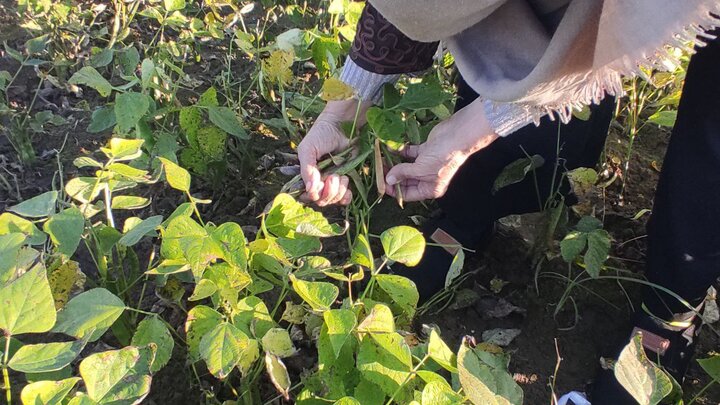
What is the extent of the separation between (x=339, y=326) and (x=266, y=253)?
7.2 inches

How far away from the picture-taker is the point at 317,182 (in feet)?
3.80

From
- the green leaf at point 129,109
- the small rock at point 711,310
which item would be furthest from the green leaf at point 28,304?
the small rock at point 711,310

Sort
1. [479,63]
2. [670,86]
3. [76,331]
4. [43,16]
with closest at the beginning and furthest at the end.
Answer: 1. [76,331]
2. [479,63]
3. [670,86]
4. [43,16]

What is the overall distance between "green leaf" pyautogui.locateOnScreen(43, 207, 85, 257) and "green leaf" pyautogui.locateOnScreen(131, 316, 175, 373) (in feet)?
0.46

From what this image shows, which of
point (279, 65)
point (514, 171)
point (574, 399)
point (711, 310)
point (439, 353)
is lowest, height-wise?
point (711, 310)

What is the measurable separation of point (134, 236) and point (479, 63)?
0.52 meters

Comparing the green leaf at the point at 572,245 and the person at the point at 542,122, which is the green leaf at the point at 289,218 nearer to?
the person at the point at 542,122

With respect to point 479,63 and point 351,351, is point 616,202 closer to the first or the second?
point 479,63

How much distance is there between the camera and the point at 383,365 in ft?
2.64

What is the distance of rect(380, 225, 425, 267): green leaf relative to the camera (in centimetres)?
90

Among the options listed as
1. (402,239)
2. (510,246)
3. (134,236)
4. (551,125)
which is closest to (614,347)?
(510,246)

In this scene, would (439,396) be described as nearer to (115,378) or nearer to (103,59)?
(115,378)

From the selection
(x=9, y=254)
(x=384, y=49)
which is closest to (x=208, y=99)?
(x=384, y=49)

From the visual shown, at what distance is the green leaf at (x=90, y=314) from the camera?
0.80 meters
